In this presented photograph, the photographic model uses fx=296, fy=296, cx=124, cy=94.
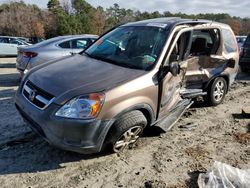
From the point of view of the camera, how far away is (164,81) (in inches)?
173

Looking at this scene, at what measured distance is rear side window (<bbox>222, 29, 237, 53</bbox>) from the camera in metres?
6.45

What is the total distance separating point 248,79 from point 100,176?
7.85 m

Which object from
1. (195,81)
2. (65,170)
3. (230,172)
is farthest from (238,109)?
(65,170)

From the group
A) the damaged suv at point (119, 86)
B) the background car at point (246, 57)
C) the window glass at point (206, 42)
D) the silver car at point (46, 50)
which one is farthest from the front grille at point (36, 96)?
the background car at point (246, 57)

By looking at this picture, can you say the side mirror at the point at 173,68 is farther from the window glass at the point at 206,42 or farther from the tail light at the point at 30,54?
the tail light at the point at 30,54

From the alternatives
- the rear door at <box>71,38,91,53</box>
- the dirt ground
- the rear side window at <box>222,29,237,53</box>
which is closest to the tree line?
the rear door at <box>71,38,91,53</box>

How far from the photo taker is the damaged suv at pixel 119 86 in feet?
11.7

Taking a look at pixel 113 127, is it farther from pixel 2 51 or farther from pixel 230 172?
pixel 2 51

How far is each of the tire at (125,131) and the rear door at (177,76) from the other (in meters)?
0.54

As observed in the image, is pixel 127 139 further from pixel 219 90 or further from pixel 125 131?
pixel 219 90

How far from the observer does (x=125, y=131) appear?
3926 mm

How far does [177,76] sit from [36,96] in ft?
7.43

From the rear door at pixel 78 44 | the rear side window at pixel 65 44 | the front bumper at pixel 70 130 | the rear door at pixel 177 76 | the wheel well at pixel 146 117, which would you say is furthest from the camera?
the rear door at pixel 78 44

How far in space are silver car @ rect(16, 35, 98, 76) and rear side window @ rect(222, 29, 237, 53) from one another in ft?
12.9
